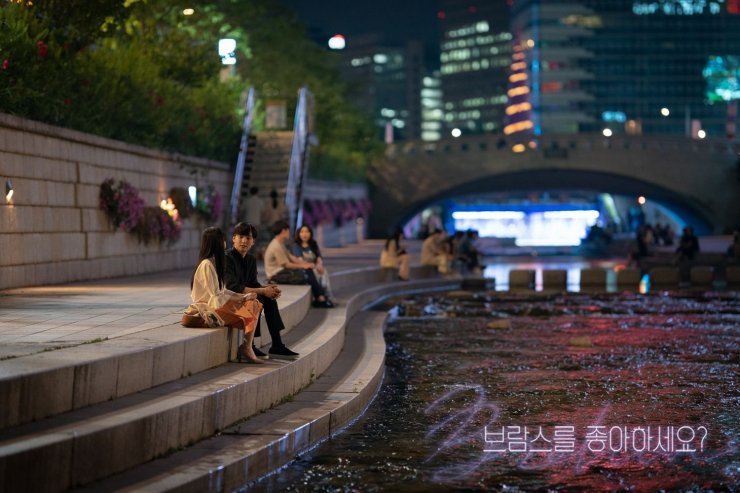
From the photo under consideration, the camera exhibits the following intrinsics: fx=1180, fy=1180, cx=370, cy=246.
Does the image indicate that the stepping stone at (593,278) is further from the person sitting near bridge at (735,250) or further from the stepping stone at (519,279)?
the person sitting near bridge at (735,250)

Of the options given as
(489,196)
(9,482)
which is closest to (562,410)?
(9,482)

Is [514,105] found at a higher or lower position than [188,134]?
higher

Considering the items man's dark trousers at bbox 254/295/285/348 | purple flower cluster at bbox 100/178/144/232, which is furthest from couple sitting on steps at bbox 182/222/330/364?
purple flower cluster at bbox 100/178/144/232

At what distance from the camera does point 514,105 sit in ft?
596

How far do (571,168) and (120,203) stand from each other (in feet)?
176

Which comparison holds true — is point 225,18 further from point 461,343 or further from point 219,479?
point 219,479

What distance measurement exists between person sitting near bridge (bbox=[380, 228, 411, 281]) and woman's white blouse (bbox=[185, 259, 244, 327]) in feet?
58.4

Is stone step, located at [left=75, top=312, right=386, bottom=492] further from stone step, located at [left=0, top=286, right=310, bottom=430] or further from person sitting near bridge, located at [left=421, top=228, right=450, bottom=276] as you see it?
person sitting near bridge, located at [left=421, top=228, right=450, bottom=276]

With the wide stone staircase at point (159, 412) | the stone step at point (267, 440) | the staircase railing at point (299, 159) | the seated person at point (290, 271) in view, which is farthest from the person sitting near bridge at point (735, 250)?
A: the wide stone staircase at point (159, 412)

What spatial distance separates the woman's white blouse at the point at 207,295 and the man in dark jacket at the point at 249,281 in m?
0.46

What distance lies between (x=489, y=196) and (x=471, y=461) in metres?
118

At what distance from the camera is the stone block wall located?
1609cm

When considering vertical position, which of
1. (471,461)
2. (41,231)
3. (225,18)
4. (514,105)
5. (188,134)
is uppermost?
(514,105)

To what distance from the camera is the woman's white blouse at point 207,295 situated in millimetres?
10031
